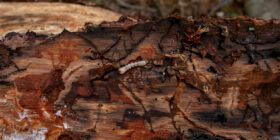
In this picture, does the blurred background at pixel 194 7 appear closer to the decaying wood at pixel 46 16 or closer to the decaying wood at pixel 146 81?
the decaying wood at pixel 46 16

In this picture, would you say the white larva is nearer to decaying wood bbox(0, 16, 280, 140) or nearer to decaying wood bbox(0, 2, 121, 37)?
decaying wood bbox(0, 16, 280, 140)

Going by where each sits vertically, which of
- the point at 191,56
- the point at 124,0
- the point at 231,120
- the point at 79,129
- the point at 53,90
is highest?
the point at 124,0

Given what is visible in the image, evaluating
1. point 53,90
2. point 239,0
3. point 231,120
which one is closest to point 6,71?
point 53,90

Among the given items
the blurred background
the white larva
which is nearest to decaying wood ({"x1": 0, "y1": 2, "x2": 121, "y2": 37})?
the white larva

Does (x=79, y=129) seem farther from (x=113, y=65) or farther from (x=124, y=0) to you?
(x=124, y=0)

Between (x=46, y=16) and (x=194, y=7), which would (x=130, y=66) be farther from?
(x=194, y=7)

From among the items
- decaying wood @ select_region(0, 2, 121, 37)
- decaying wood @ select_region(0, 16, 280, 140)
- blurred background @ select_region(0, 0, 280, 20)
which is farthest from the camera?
blurred background @ select_region(0, 0, 280, 20)

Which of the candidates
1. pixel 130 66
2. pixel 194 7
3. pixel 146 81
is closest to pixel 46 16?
pixel 130 66
